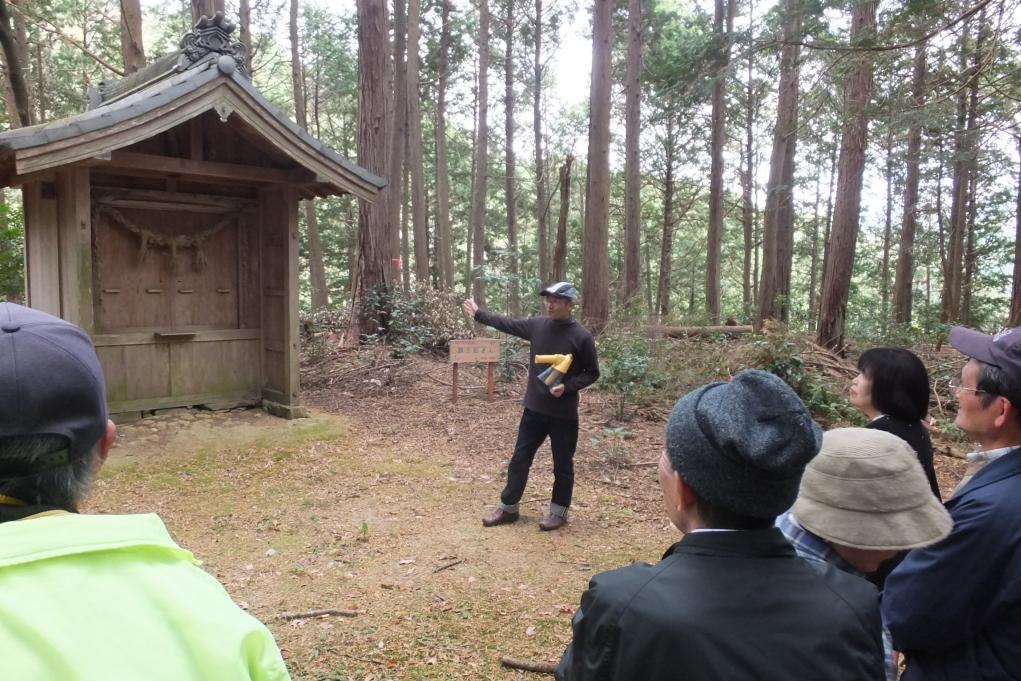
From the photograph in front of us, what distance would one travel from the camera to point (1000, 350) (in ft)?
6.88

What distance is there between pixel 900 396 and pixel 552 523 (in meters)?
3.15

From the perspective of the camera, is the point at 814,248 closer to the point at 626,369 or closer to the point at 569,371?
the point at 626,369

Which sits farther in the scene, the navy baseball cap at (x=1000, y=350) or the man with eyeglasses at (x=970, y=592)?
the navy baseball cap at (x=1000, y=350)

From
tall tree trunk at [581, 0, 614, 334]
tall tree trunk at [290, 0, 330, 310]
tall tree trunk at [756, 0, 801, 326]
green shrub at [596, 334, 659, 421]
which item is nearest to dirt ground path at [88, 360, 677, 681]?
green shrub at [596, 334, 659, 421]

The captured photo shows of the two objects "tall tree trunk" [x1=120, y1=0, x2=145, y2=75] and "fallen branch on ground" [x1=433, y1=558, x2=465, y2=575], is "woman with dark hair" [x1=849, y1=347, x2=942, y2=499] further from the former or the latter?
"tall tree trunk" [x1=120, y1=0, x2=145, y2=75]

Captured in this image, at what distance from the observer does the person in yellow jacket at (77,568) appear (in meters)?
0.88

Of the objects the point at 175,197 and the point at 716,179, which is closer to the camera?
the point at 175,197

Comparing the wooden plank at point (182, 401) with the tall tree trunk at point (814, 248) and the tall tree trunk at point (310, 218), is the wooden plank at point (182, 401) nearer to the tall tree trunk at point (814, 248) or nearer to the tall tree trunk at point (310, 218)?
the tall tree trunk at point (310, 218)

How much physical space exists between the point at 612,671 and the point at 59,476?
1.06 meters

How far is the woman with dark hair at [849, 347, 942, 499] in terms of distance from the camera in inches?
111

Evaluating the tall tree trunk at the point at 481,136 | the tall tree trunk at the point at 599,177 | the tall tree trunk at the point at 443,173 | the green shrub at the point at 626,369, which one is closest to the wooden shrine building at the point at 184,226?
the green shrub at the point at 626,369

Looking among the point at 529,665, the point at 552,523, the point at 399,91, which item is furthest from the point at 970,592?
the point at 399,91

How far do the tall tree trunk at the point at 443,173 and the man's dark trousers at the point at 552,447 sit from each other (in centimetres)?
1463

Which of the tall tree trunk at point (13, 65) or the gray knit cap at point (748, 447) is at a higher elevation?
the tall tree trunk at point (13, 65)
